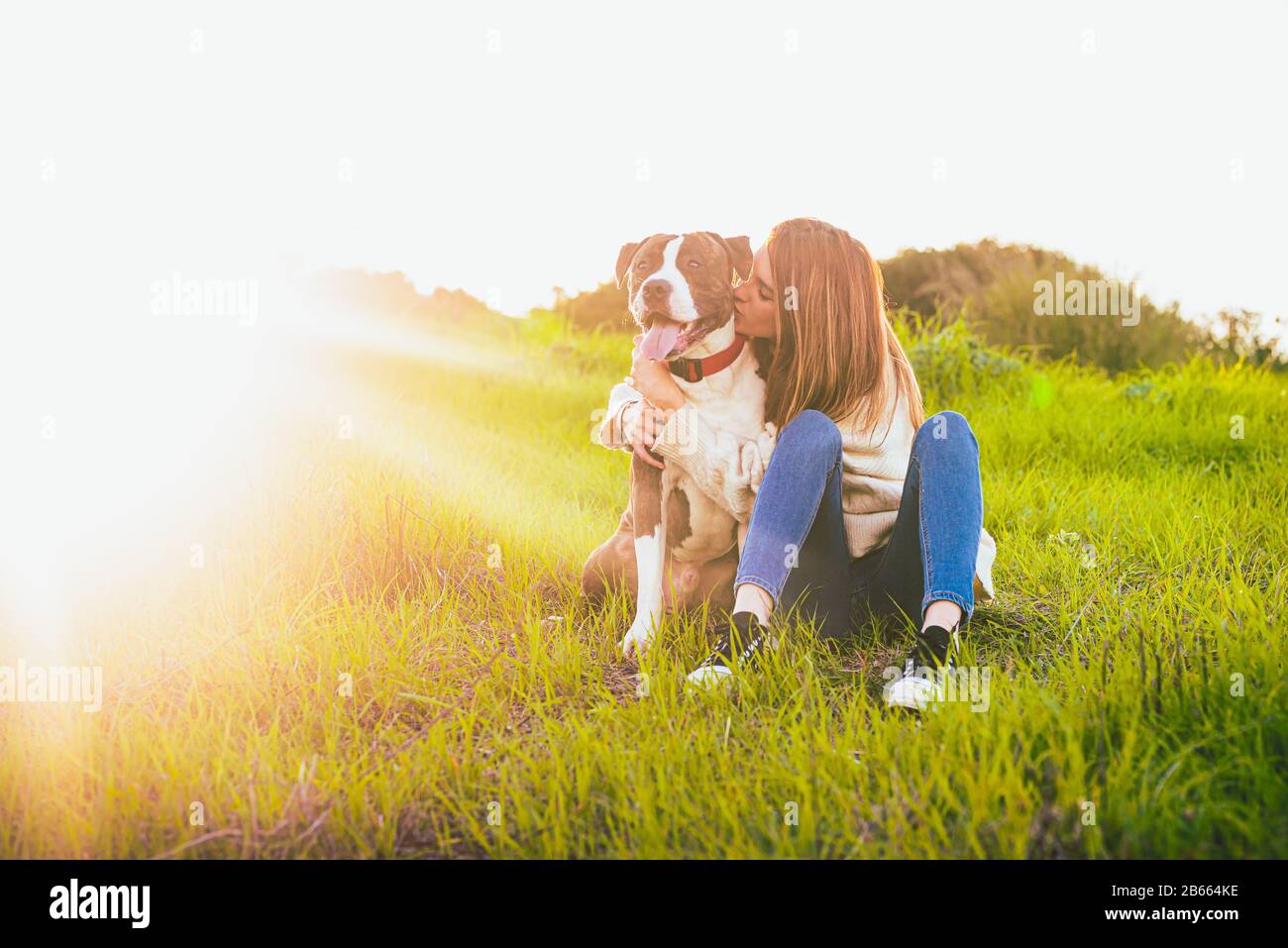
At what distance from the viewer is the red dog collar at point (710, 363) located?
290 cm

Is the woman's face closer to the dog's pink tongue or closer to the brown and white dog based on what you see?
the brown and white dog

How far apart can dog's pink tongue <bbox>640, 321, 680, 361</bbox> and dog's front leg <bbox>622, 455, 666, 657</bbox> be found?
0.34 metres

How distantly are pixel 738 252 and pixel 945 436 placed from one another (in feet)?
3.03

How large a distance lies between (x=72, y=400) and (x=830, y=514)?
331 centimetres

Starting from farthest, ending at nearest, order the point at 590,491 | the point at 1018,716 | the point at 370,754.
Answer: the point at 590,491 → the point at 370,754 → the point at 1018,716

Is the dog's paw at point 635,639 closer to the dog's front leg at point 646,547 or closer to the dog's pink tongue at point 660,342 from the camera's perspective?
the dog's front leg at point 646,547

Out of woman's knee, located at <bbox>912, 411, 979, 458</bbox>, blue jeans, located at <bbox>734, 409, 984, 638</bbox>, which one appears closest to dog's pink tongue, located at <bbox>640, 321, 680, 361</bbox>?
blue jeans, located at <bbox>734, 409, 984, 638</bbox>

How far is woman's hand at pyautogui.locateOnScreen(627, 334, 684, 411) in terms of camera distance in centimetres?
292

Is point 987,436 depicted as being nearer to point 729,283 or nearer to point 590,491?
point 590,491

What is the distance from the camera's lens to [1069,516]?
408 cm

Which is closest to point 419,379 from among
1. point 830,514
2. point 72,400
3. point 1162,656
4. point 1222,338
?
point 72,400

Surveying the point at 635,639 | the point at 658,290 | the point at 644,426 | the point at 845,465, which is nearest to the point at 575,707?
the point at 635,639

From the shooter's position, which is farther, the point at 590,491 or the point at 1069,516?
the point at 590,491

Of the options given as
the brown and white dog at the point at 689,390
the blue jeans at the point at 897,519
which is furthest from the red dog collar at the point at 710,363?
the blue jeans at the point at 897,519
